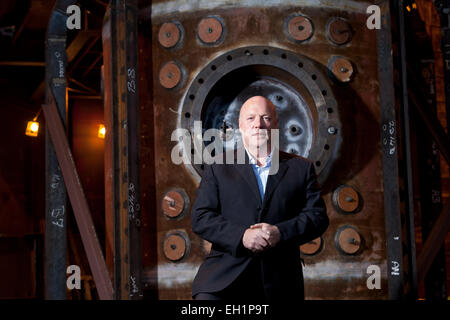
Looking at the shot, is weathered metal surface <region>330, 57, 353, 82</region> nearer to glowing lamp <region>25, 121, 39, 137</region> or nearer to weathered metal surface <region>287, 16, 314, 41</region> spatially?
Result: weathered metal surface <region>287, 16, 314, 41</region>

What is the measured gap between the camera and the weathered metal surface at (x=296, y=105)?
4695 millimetres

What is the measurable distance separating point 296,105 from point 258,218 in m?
2.47

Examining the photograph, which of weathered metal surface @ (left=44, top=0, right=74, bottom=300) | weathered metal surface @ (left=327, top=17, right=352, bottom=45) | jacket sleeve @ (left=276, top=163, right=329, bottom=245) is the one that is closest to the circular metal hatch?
weathered metal surface @ (left=327, top=17, right=352, bottom=45)

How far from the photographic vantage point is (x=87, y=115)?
11453 mm

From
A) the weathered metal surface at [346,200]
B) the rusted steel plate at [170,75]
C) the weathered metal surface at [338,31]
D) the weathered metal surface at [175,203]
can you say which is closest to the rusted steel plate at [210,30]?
the rusted steel plate at [170,75]

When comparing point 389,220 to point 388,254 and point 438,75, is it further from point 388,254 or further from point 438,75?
point 438,75

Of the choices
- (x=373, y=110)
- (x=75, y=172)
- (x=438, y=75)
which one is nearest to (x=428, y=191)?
(x=373, y=110)

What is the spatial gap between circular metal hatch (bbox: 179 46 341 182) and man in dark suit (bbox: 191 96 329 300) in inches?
75.7

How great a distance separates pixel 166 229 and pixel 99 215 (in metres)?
6.89

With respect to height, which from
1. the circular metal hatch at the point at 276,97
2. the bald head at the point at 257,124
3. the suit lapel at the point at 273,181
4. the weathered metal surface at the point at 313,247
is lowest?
the weathered metal surface at the point at 313,247

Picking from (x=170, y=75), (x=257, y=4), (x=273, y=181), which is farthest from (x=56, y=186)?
(x=273, y=181)

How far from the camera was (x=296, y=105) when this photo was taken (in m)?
4.95

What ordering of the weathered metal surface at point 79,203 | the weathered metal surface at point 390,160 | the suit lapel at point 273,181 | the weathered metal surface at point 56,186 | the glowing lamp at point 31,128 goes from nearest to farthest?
the suit lapel at point 273,181, the weathered metal surface at point 390,160, the weathered metal surface at point 79,203, the weathered metal surface at point 56,186, the glowing lamp at point 31,128

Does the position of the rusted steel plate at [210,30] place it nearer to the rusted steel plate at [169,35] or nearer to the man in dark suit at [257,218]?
the rusted steel plate at [169,35]
